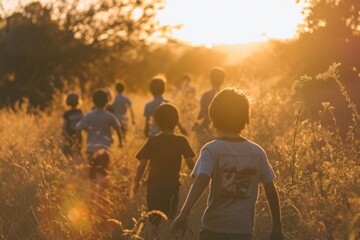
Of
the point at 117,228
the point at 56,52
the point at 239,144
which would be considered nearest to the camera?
the point at 239,144

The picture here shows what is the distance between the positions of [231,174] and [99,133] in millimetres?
5061

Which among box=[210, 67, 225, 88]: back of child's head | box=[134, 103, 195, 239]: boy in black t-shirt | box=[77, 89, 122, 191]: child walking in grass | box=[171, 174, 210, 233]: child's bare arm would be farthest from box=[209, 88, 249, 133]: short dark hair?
box=[210, 67, 225, 88]: back of child's head

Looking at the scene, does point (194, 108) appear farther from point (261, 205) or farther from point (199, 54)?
point (199, 54)

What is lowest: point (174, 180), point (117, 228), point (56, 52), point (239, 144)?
point (117, 228)

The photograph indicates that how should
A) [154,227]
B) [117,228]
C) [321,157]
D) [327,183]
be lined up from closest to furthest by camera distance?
[327,183] < [321,157] < [154,227] < [117,228]

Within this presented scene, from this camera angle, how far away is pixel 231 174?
14.7 ft

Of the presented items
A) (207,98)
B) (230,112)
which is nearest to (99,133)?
(207,98)

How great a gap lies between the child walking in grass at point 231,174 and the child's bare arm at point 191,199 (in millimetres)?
13

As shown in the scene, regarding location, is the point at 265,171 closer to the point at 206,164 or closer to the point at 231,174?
the point at 231,174

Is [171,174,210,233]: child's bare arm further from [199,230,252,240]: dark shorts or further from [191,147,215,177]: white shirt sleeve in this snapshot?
[199,230,252,240]: dark shorts

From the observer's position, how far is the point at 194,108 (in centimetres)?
1288

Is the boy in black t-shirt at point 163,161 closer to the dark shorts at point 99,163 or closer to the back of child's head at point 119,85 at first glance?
the dark shorts at point 99,163

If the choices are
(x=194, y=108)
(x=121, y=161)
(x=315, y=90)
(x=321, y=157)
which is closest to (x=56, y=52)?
(x=194, y=108)

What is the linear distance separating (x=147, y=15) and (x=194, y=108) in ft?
32.5
